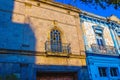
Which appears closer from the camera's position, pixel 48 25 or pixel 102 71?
pixel 48 25

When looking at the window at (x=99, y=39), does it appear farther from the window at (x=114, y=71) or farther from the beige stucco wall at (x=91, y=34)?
the window at (x=114, y=71)

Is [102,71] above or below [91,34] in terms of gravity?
below

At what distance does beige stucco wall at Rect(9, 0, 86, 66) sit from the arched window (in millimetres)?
325

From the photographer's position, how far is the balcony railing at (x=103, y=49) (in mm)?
12164

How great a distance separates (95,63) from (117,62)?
116 inches

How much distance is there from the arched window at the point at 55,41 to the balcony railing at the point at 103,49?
3261 mm

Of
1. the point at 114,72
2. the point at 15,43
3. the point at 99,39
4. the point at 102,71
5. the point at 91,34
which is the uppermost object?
the point at 91,34

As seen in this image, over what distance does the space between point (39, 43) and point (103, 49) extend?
620cm

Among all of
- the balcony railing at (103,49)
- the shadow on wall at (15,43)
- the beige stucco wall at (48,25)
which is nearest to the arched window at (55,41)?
the beige stucco wall at (48,25)

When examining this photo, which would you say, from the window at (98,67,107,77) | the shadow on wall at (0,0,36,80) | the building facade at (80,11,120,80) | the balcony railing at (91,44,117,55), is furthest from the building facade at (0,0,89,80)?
the window at (98,67,107,77)

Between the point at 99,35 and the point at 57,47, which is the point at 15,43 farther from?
the point at 99,35

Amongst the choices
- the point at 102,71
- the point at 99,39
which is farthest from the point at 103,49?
the point at 102,71

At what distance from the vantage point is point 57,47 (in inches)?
406

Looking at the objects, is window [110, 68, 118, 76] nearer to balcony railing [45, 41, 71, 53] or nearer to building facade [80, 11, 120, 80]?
building facade [80, 11, 120, 80]
